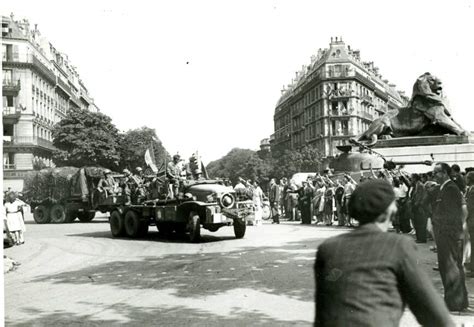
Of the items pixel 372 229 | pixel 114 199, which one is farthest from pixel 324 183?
pixel 372 229

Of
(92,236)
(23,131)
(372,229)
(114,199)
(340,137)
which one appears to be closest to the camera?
(372,229)

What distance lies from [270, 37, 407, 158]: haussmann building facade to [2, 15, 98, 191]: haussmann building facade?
36700 millimetres

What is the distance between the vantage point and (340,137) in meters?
81.3

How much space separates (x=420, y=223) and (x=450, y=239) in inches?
286

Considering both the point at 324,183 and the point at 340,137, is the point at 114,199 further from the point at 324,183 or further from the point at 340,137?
the point at 340,137

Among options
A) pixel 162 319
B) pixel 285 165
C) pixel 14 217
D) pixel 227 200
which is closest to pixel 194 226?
pixel 227 200

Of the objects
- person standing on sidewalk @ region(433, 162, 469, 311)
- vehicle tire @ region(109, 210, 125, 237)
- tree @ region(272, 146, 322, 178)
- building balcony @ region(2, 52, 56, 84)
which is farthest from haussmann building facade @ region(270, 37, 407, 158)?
person standing on sidewalk @ region(433, 162, 469, 311)

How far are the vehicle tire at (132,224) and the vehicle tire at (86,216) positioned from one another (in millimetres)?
10168

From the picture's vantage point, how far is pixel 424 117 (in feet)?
71.9

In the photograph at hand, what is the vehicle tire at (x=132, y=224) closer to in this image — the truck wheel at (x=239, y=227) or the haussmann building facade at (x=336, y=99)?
the truck wheel at (x=239, y=227)

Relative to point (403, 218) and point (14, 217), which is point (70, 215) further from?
point (403, 218)

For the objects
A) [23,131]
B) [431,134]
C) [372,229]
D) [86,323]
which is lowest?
[86,323]

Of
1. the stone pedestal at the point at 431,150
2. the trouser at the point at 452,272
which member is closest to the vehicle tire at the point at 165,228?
the stone pedestal at the point at 431,150

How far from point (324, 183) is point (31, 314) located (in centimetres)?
1555
